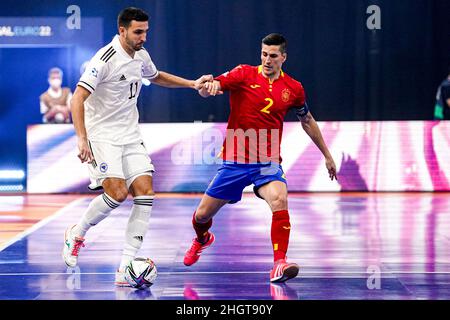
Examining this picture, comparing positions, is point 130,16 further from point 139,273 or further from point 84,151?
point 139,273

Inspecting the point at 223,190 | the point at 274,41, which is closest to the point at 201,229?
the point at 223,190

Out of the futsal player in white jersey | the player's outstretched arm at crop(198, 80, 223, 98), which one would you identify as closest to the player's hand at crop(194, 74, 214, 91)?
the player's outstretched arm at crop(198, 80, 223, 98)

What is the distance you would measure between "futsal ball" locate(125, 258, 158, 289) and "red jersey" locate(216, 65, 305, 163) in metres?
1.19

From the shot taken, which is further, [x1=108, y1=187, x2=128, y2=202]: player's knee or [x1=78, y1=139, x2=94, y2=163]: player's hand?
[x1=108, y1=187, x2=128, y2=202]: player's knee

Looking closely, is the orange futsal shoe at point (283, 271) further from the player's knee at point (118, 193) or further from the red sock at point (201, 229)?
the player's knee at point (118, 193)

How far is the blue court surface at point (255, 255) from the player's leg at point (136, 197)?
0.29m

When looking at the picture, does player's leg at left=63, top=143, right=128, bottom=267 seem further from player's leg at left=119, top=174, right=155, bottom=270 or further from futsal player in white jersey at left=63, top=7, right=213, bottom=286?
player's leg at left=119, top=174, right=155, bottom=270

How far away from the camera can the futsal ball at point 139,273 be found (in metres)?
6.74

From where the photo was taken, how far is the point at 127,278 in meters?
6.80

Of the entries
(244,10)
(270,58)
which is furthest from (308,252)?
(244,10)

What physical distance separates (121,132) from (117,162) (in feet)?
0.82

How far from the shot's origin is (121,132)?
7086 mm

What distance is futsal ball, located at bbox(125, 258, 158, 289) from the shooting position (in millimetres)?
6742

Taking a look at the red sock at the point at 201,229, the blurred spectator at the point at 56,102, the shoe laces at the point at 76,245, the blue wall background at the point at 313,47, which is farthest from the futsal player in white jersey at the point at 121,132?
the blue wall background at the point at 313,47
